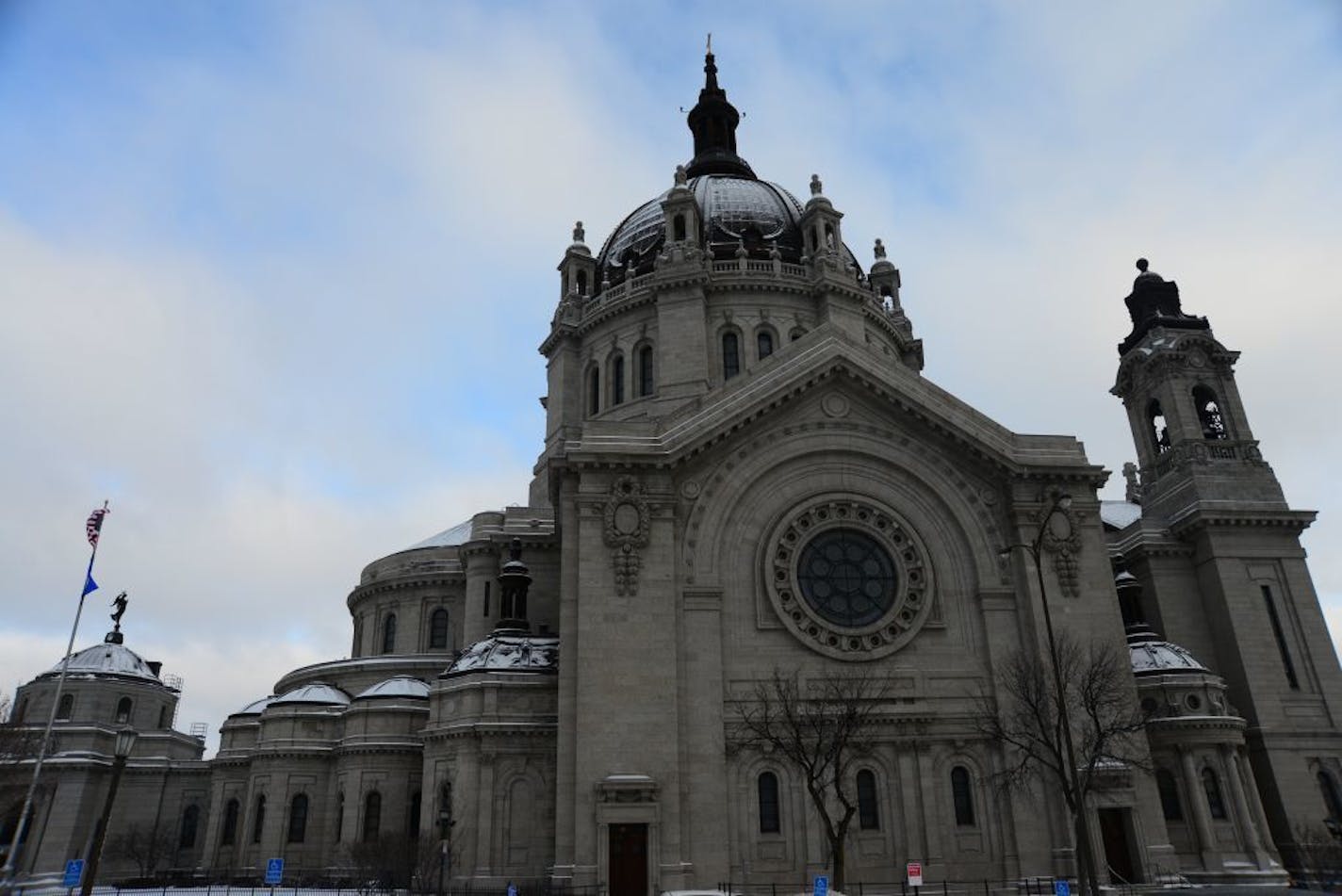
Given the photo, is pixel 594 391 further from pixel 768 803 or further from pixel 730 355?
pixel 768 803

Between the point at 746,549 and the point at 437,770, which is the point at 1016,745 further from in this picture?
the point at 437,770

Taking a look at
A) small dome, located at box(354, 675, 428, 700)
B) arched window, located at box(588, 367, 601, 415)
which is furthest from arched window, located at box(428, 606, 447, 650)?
arched window, located at box(588, 367, 601, 415)

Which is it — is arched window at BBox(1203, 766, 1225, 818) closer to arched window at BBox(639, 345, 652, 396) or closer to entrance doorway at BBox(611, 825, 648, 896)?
entrance doorway at BBox(611, 825, 648, 896)

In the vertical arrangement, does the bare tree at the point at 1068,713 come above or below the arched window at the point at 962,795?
above

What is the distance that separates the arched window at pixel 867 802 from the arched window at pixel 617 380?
24.7m

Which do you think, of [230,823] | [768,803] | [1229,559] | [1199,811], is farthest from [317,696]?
[1229,559]

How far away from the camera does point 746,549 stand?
112 feet

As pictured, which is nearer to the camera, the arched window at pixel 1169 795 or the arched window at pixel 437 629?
the arched window at pixel 1169 795

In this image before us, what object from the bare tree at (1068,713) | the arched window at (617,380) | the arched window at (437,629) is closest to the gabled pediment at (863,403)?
the bare tree at (1068,713)

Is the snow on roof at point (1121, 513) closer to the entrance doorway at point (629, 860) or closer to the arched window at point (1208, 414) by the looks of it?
the arched window at point (1208, 414)

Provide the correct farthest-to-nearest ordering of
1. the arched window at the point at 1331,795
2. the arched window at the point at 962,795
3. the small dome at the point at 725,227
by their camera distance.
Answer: the small dome at the point at 725,227, the arched window at the point at 1331,795, the arched window at the point at 962,795

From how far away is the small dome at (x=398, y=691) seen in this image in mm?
41469

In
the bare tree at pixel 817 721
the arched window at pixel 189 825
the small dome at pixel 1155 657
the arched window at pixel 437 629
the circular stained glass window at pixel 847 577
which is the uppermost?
the arched window at pixel 437 629

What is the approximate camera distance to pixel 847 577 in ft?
113
